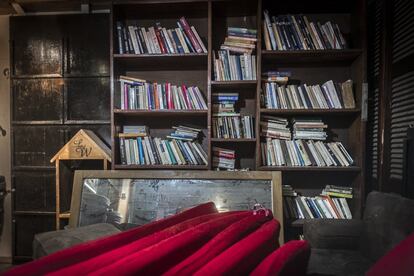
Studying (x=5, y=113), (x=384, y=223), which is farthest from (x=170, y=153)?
(x=5, y=113)

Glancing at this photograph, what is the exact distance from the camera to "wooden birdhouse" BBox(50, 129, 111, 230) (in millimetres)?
2438

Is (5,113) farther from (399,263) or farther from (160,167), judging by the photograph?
(399,263)

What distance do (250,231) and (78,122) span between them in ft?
7.96

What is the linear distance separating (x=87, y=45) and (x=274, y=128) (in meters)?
1.91

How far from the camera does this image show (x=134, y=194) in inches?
92.5

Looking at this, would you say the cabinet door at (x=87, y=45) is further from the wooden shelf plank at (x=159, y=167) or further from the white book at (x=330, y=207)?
the white book at (x=330, y=207)

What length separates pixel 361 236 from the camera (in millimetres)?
1967

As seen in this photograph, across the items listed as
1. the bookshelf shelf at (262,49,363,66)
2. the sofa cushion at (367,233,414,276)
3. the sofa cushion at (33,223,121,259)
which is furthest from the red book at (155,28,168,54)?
the sofa cushion at (367,233,414,276)

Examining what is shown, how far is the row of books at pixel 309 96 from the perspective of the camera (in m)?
2.41

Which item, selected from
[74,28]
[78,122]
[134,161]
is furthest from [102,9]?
[134,161]

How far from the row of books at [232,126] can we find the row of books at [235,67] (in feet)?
1.04

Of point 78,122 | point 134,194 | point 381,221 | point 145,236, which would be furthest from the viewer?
point 78,122

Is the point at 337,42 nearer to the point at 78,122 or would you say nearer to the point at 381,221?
the point at 381,221

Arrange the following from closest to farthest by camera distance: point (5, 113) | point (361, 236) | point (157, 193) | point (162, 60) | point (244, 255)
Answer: point (244, 255) < point (361, 236) < point (157, 193) < point (162, 60) < point (5, 113)
